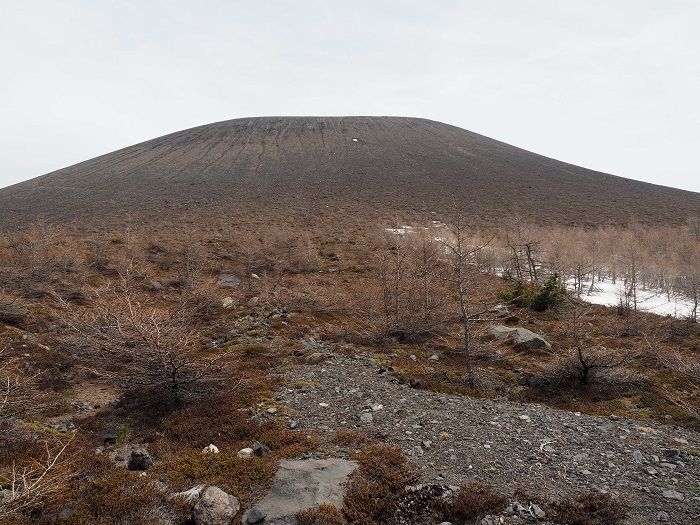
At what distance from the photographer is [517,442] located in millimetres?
7344

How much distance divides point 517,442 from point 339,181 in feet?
207

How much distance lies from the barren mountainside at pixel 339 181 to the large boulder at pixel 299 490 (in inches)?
1943

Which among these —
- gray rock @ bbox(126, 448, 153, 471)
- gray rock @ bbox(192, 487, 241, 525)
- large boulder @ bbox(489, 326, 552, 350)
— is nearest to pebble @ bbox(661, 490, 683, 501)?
gray rock @ bbox(192, 487, 241, 525)

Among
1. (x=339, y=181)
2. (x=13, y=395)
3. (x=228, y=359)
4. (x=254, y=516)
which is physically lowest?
(x=228, y=359)

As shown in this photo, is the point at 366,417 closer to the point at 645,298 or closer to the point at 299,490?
the point at 299,490

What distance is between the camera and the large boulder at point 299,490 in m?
5.30

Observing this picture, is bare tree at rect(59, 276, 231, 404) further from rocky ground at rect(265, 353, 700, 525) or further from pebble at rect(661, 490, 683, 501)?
pebble at rect(661, 490, 683, 501)

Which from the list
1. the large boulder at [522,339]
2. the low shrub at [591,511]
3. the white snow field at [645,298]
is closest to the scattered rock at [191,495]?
the low shrub at [591,511]

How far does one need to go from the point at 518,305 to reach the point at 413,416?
16.7 meters

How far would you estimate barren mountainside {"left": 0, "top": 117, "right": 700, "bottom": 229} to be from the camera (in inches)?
2191

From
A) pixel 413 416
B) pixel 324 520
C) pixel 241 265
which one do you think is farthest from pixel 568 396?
pixel 241 265

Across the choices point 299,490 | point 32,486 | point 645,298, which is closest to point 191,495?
point 299,490

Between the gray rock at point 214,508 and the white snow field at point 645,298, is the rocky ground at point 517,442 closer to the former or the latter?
the gray rock at point 214,508

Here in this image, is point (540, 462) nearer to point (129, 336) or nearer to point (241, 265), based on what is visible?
point (129, 336)
